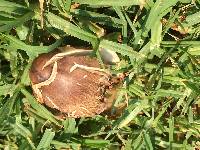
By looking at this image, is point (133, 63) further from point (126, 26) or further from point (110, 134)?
point (110, 134)

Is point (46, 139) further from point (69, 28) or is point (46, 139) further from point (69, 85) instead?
point (69, 28)

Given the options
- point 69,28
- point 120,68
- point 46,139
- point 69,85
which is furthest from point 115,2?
point 46,139

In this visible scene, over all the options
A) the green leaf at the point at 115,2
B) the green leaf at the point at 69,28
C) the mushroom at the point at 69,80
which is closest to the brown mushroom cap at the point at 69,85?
the mushroom at the point at 69,80

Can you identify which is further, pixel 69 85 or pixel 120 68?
pixel 120 68

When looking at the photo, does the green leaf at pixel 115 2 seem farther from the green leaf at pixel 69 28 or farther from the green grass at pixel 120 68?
the green leaf at pixel 69 28

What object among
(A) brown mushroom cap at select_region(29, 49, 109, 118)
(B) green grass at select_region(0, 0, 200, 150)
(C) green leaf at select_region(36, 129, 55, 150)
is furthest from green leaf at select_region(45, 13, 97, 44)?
(C) green leaf at select_region(36, 129, 55, 150)

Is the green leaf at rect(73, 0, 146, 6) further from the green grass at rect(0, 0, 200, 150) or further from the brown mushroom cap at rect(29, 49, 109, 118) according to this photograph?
the brown mushroom cap at rect(29, 49, 109, 118)
